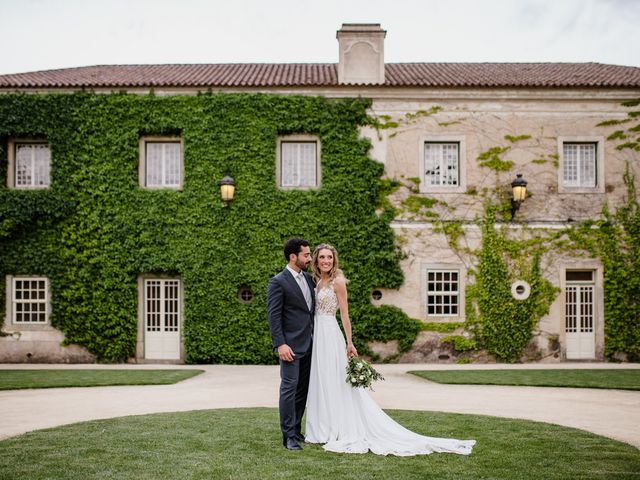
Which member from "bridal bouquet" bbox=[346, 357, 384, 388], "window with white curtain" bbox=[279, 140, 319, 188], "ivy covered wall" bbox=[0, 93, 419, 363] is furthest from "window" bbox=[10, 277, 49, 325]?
"bridal bouquet" bbox=[346, 357, 384, 388]

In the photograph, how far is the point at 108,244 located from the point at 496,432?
1246 centimetres

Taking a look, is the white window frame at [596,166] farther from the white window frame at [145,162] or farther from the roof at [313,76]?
the white window frame at [145,162]

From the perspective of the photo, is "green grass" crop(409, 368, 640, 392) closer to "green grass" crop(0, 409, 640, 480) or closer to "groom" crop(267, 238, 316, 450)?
"green grass" crop(0, 409, 640, 480)

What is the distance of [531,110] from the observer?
17.8 meters

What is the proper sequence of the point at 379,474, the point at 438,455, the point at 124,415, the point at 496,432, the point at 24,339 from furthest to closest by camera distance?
the point at 24,339 < the point at 124,415 < the point at 496,432 < the point at 438,455 < the point at 379,474

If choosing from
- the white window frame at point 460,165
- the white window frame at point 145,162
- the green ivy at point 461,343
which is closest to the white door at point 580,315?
the green ivy at point 461,343

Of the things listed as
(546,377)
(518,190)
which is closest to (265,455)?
(546,377)

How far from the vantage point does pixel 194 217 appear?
17297 millimetres

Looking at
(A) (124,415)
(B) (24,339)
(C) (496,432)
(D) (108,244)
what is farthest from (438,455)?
(B) (24,339)

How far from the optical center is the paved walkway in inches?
336

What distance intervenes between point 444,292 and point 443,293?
42 mm

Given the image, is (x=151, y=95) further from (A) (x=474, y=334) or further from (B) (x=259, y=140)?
(A) (x=474, y=334)

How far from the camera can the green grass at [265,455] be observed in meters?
5.61

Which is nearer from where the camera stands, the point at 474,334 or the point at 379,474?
the point at 379,474
